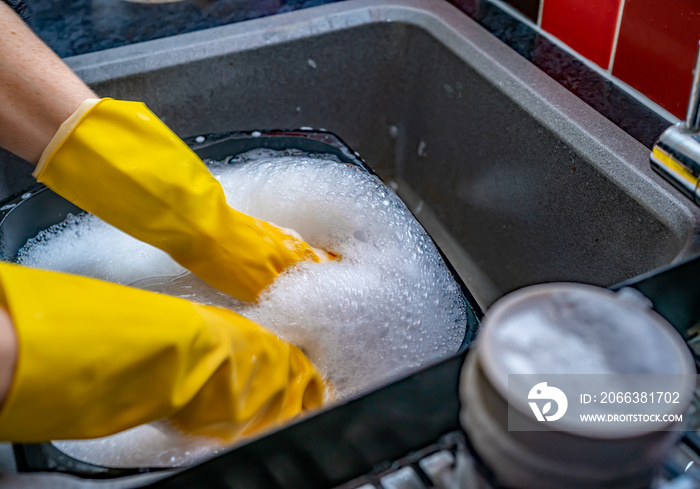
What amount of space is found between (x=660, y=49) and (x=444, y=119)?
0.29m

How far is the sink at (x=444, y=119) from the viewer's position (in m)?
0.62

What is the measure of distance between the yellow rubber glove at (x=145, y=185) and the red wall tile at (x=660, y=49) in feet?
1.45

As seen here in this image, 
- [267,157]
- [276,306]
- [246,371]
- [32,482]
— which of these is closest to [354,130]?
[267,157]

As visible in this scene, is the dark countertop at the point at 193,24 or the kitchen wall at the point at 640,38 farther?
the dark countertop at the point at 193,24

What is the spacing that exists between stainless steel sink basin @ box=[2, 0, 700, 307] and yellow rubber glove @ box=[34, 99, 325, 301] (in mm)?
256

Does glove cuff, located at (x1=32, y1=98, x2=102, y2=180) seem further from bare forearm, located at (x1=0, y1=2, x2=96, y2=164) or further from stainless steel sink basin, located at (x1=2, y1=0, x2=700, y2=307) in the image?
stainless steel sink basin, located at (x1=2, y1=0, x2=700, y2=307)

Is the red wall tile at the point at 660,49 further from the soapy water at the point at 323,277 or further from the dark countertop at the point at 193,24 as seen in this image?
the soapy water at the point at 323,277

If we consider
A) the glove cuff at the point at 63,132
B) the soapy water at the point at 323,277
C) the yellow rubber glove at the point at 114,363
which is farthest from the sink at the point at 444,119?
the yellow rubber glove at the point at 114,363

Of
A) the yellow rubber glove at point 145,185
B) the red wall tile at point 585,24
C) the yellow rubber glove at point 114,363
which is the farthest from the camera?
the red wall tile at point 585,24

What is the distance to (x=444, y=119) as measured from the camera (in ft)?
2.78

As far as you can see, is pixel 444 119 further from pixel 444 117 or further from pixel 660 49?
pixel 660 49

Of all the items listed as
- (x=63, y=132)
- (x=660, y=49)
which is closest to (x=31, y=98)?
(x=63, y=132)

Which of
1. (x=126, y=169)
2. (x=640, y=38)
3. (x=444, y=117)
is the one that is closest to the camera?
(x=126, y=169)

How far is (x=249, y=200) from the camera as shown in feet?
2.48
